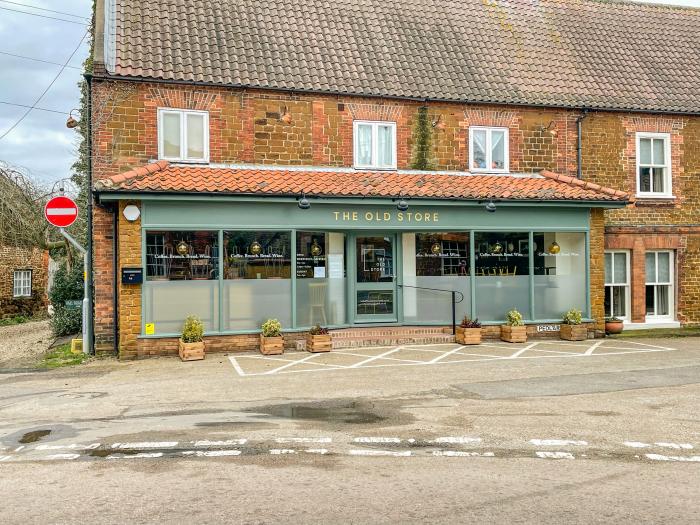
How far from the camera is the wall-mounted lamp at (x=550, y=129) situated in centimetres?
1805

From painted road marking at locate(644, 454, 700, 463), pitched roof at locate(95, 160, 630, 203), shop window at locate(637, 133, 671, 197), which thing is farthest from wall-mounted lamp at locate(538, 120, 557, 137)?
painted road marking at locate(644, 454, 700, 463)

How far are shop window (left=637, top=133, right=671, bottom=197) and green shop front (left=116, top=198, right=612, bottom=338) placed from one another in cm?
316

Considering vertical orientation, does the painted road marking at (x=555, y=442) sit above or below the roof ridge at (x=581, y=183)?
below

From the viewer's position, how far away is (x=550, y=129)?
1806cm

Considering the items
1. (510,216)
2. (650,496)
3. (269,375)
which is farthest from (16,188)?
(650,496)

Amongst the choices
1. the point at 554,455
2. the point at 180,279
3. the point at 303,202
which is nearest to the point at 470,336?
the point at 303,202

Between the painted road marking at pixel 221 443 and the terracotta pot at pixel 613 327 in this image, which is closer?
the painted road marking at pixel 221 443

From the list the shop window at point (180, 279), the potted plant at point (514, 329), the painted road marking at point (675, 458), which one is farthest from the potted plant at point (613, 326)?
the painted road marking at point (675, 458)

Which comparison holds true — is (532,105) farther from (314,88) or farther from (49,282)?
(49,282)

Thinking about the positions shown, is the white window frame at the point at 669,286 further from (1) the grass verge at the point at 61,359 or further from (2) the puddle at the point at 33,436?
(2) the puddle at the point at 33,436

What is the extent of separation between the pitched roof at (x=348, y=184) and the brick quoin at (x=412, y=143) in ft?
1.60

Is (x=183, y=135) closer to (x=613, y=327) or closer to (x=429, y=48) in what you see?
(x=429, y=48)

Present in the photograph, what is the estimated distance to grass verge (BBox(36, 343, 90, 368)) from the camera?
44.8 feet

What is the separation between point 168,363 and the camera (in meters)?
13.5
